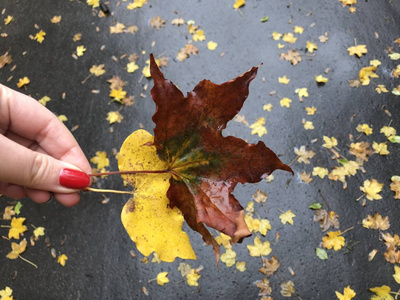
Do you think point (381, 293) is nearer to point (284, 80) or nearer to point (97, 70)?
point (284, 80)

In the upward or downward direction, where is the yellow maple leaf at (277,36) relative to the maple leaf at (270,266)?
upward

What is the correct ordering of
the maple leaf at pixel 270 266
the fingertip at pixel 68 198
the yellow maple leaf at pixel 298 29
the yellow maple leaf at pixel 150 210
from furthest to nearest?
1. the yellow maple leaf at pixel 298 29
2. the maple leaf at pixel 270 266
3. the fingertip at pixel 68 198
4. the yellow maple leaf at pixel 150 210

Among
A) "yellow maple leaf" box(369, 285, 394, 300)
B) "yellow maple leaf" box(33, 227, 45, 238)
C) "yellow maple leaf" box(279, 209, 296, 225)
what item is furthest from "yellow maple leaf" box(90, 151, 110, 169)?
"yellow maple leaf" box(369, 285, 394, 300)

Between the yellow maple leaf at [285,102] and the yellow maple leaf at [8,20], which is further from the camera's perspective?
the yellow maple leaf at [8,20]

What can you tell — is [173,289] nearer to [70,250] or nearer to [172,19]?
[70,250]

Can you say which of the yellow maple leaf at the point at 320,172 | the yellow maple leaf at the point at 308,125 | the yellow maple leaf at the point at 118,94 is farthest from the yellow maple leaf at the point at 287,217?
the yellow maple leaf at the point at 118,94

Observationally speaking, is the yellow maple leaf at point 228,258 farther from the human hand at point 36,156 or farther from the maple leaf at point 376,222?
the human hand at point 36,156

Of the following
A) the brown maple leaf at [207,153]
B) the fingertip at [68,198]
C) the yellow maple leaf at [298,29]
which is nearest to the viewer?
the brown maple leaf at [207,153]
